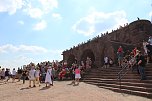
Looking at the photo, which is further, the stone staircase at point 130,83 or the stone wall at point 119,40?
the stone wall at point 119,40

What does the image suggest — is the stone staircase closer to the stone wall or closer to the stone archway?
the stone wall

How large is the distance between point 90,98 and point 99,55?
94.7 feet

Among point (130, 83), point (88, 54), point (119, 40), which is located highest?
point (119, 40)

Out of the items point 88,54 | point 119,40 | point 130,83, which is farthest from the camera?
point 88,54

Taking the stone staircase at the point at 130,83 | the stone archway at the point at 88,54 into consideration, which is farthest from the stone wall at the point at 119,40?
the stone staircase at the point at 130,83

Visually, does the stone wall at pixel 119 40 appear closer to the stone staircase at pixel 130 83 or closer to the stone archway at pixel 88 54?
the stone archway at pixel 88 54

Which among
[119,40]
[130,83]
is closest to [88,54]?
[119,40]

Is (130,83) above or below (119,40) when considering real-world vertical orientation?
below

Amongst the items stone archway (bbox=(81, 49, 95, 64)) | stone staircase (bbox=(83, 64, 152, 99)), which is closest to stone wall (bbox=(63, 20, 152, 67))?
stone archway (bbox=(81, 49, 95, 64))

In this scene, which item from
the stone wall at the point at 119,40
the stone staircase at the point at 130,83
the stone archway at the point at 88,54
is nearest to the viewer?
the stone staircase at the point at 130,83

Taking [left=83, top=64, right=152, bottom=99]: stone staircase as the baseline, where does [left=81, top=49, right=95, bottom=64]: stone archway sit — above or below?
above

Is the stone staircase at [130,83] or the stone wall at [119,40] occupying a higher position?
the stone wall at [119,40]

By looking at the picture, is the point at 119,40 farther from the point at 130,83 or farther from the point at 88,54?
the point at 130,83

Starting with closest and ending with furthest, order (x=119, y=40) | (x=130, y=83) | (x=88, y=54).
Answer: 1. (x=130, y=83)
2. (x=119, y=40)
3. (x=88, y=54)
